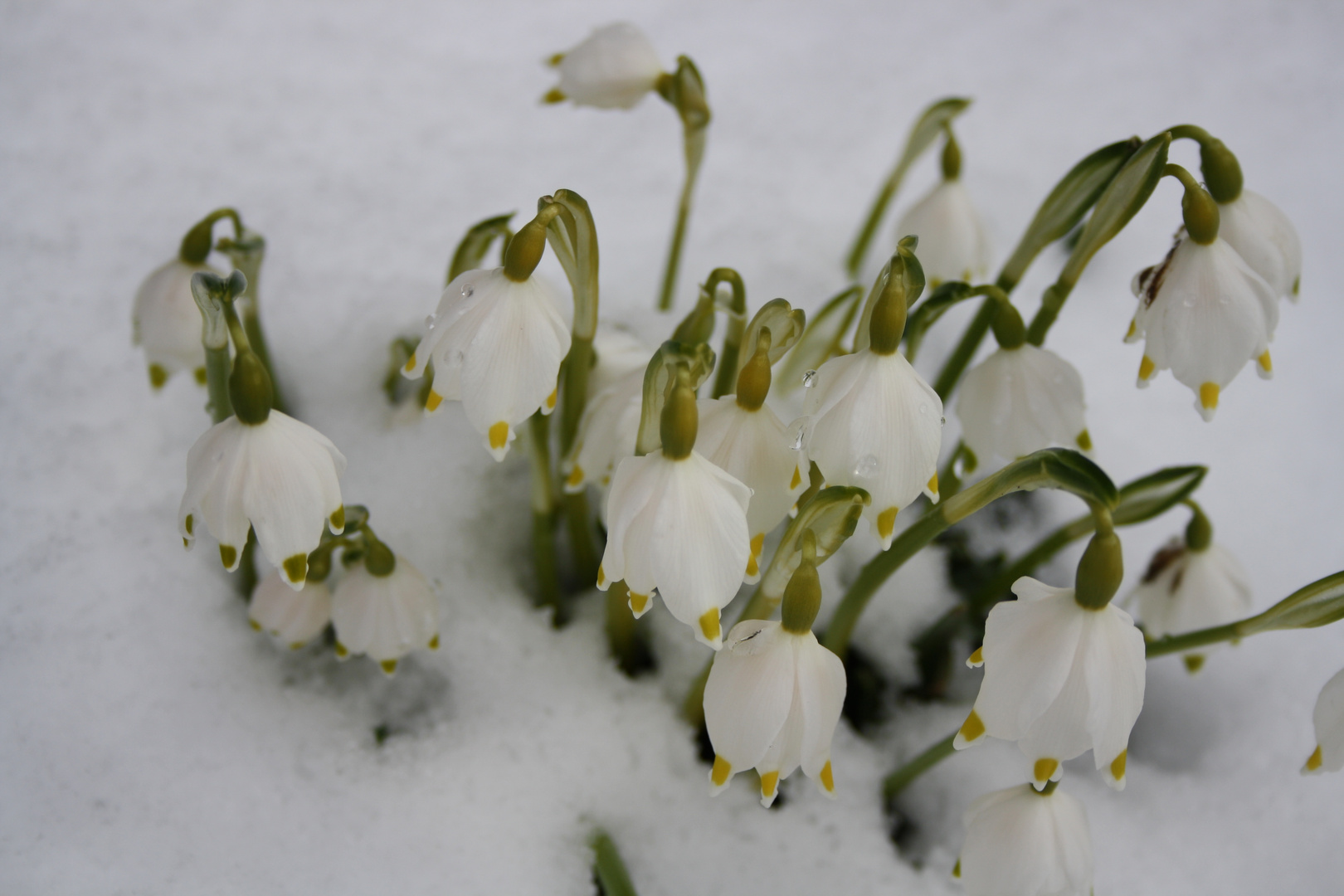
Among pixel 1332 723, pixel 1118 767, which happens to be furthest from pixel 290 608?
pixel 1332 723

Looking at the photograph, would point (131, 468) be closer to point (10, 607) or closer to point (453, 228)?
point (10, 607)

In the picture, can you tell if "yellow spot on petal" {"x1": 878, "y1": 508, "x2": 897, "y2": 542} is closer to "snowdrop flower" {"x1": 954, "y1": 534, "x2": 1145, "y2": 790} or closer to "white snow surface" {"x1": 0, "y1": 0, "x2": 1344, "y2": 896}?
"snowdrop flower" {"x1": 954, "y1": 534, "x2": 1145, "y2": 790}

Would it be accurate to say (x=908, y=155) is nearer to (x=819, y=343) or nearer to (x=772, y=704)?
(x=819, y=343)

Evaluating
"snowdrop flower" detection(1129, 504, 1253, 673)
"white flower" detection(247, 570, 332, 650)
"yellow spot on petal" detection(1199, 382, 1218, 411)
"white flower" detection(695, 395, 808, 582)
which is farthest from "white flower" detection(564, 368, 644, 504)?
"snowdrop flower" detection(1129, 504, 1253, 673)

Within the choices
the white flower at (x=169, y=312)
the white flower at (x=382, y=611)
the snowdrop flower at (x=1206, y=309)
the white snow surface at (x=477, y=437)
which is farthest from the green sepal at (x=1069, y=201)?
the white flower at (x=169, y=312)

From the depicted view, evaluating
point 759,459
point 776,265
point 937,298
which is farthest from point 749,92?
point 759,459

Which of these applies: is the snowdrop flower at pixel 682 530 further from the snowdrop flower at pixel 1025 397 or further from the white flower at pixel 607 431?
the snowdrop flower at pixel 1025 397
